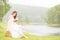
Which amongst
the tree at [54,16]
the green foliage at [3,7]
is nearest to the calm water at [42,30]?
the tree at [54,16]

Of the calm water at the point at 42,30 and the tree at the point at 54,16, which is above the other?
the tree at the point at 54,16

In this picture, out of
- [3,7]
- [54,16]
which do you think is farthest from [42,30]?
[3,7]

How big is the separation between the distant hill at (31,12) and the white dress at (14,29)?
0.21 ft

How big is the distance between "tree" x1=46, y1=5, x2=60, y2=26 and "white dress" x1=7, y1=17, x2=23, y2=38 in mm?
289

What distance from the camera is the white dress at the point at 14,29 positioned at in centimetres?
146

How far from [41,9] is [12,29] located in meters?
0.35

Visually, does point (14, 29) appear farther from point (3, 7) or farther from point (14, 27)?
point (3, 7)

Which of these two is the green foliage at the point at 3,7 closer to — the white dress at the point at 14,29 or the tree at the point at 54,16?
the white dress at the point at 14,29

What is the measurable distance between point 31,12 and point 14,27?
0.22 metres

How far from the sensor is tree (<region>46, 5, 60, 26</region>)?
1.45m

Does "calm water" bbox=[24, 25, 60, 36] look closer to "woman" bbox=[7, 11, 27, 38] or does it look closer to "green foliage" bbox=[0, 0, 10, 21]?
"woman" bbox=[7, 11, 27, 38]

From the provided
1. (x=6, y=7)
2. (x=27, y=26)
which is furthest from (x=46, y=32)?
(x=6, y=7)

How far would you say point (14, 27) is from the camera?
1467 millimetres

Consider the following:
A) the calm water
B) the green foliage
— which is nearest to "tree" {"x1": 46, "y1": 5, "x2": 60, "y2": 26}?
the calm water
